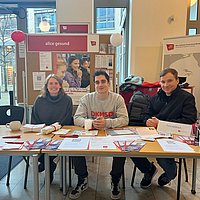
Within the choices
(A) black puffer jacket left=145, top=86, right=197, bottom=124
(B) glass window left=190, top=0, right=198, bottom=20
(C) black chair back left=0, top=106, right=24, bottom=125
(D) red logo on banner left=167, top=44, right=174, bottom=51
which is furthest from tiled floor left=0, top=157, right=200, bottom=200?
(B) glass window left=190, top=0, right=198, bottom=20

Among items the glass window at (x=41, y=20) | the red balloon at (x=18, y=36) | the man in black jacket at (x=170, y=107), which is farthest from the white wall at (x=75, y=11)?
the man in black jacket at (x=170, y=107)

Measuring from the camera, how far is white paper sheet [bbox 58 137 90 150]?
66.5 inches

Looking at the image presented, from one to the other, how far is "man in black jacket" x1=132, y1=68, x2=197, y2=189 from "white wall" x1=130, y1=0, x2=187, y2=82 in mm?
2192

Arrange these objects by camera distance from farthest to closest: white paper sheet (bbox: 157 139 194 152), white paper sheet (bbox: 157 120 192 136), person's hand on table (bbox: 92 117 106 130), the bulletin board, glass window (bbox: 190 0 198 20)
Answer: glass window (bbox: 190 0 198 20), the bulletin board, person's hand on table (bbox: 92 117 106 130), white paper sheet (bbox: 157 120 192 136), white paper sheet (bbox: 157 139 194 152)

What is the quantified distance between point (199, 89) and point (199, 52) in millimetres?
633

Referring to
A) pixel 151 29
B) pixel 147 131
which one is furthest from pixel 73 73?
pixel 151 29

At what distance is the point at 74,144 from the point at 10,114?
4.74 feet

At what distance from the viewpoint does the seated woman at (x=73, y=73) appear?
10.9 feet

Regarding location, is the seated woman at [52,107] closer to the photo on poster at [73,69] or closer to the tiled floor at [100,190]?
the tiled floor at [100,190]

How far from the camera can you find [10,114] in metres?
2.89

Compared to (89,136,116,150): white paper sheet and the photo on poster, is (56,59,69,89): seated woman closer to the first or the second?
the photo on poster

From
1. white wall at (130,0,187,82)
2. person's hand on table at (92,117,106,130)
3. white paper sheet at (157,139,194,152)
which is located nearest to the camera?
white paper sheet at (157,139,194,152)

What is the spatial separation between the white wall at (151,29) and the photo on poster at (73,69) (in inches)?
61.0

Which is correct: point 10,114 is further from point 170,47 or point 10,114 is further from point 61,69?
point 170,47
